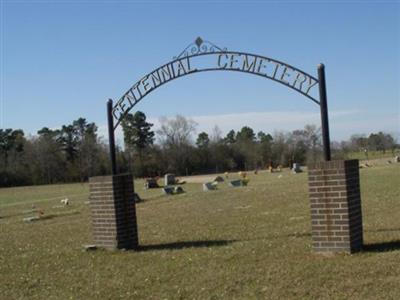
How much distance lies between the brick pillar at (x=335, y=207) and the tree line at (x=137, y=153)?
2782 inches

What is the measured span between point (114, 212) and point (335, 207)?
3851 mm

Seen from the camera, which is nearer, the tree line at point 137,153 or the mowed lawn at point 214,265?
the mowed lawn at point 214,265

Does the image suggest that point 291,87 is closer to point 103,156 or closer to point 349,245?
point 349,245

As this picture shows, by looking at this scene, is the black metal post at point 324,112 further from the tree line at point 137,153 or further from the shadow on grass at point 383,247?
the tree line at point 137,153

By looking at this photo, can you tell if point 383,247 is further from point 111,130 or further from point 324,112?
point 111,130

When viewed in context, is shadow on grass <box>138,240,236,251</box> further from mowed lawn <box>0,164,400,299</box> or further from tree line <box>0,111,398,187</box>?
tree line <box>0,111,398,187</box>

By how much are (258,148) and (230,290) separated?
81.5 meters

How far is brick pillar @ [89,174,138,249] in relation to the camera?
32.6 ft

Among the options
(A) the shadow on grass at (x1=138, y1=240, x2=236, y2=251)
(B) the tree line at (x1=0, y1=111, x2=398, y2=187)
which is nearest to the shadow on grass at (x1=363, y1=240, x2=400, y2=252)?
(A) the shadow on grass at (x1=138, y1=240, x2=236, y2=251)

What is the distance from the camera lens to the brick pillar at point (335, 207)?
777cm

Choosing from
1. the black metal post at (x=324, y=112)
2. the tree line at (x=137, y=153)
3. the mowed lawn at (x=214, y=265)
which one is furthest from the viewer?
the tree line at (x=137, y=153)

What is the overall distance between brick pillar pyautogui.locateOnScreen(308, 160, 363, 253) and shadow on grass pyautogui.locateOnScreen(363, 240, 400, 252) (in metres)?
0.14

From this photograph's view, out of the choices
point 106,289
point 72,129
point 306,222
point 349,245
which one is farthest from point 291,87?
point 72,129

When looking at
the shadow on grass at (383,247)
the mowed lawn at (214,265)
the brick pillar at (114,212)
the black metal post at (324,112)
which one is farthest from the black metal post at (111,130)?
the shadow on grass at (383,247)
